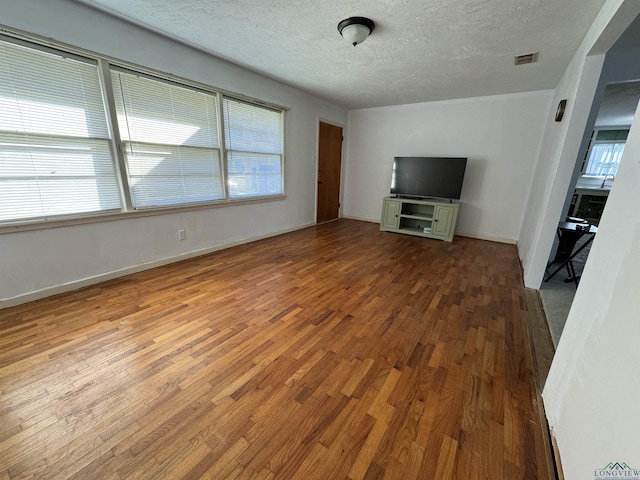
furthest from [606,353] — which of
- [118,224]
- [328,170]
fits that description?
[328,170]

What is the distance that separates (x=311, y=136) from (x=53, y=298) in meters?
4.23

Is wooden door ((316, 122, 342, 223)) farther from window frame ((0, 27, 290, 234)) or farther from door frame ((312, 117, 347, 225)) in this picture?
window frame ((0, 27, 290, 234))

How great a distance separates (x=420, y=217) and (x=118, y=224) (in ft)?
14.9

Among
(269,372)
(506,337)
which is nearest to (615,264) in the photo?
(506,337)

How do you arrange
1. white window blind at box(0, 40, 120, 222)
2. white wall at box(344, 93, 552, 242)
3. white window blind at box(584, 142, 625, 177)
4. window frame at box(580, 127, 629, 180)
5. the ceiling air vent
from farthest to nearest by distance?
1. white window blind at box(584, 142, 625, 177)
2. window frame at box(580, 127, 629, 180)
3. white wall at box(344, 93, 552, 242)
4. the ceiling air vent
5. white window blind at box(0, 40, 120, 222)

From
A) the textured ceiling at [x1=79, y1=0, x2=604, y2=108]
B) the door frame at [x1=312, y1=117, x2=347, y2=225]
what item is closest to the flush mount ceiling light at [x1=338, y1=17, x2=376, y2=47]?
the textured ceiling at [x1=79, y1=0, x2=604, y2=108]

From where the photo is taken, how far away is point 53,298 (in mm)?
2271

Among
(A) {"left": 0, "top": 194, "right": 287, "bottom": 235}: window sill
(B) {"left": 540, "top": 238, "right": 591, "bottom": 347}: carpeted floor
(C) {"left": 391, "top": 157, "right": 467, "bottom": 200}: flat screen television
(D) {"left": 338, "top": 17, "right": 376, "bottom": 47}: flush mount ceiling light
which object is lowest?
(B) {"left": 540, "top": 238, "right": 591, "bottom": 347}: carpeted floor

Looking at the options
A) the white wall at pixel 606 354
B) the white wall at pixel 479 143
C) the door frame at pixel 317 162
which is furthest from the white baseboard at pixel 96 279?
the white wall at pixel 479 143

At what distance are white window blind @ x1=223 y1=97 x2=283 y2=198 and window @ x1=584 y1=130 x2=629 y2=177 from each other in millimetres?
8074

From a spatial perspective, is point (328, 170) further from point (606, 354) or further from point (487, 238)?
point (606, 354)

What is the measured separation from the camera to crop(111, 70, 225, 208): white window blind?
101 inches

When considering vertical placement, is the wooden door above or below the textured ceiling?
below

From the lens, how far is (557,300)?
249 centimetres
